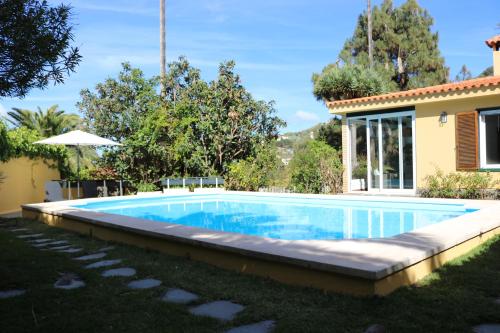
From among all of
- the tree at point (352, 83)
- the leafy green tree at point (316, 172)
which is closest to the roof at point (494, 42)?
the tree at point (352, 83)

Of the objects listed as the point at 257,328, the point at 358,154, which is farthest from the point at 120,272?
the point at 358,154

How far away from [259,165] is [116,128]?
6.37 m

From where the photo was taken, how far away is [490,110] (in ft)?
38.2

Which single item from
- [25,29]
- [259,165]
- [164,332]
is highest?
[25,29]

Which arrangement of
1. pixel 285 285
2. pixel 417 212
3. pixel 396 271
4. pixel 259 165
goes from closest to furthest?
pixel 396 271 < pixel 285 285 < pixel 417 212 < pixel 259 165

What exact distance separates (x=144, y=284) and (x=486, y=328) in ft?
10.6

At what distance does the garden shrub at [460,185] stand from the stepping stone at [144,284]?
9761 mm

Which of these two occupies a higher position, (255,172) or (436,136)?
(436,136)

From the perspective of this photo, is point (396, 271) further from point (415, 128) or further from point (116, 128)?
point (116, 128)

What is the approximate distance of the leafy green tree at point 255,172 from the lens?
1634 cm

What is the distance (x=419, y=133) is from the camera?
513 inches

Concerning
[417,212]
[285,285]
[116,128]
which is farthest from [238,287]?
[116,128]

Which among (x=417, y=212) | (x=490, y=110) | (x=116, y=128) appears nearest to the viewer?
(x=417, y=212)

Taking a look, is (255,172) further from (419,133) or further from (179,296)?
(179,296)
